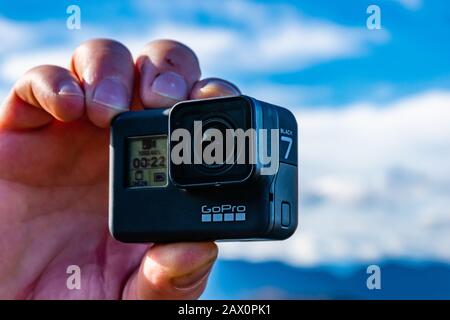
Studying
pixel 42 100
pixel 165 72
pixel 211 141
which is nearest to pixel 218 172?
pixel 211 141

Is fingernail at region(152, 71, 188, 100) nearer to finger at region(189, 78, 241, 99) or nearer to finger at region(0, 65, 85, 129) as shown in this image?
finger at region(189, 78, 241, 99)

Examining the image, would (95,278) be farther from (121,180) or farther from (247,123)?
(247,123)

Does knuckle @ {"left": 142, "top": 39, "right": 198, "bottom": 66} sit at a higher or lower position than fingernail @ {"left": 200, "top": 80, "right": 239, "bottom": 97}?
higher

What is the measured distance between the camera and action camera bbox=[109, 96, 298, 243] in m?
1.96

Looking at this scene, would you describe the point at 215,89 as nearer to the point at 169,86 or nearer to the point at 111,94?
the point at 169,86

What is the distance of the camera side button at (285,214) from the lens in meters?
2.02

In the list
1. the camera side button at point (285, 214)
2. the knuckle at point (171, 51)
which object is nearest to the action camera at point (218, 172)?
the camera side button at point (285, 214)

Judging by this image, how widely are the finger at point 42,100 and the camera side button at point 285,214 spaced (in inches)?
21.3

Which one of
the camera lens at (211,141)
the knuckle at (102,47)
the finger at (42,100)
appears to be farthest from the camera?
the knuckle at (102,47)

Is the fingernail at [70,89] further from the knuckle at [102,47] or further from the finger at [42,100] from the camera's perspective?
the knuckle at [102,47]

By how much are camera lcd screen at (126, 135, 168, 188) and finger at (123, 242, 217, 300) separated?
7.2 inches

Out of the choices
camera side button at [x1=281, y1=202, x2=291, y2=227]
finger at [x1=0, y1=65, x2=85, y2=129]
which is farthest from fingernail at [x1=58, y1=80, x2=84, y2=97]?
camera side button at [x1=281, y1=202, x2=291, y2=227]

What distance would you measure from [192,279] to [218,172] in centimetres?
27
